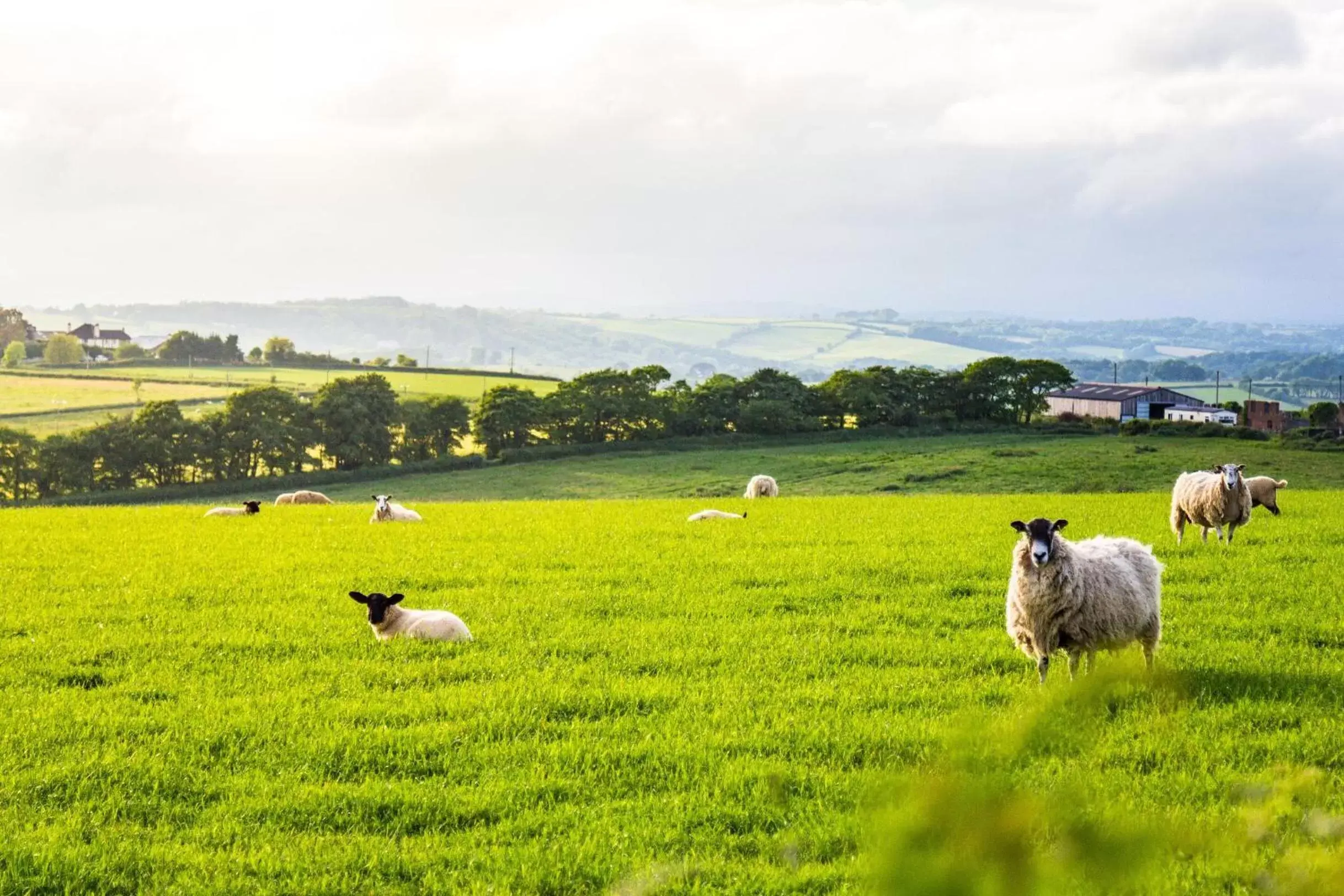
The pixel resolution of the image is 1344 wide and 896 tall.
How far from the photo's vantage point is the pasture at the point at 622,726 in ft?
23.3

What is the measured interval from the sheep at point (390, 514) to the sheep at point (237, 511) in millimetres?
4635

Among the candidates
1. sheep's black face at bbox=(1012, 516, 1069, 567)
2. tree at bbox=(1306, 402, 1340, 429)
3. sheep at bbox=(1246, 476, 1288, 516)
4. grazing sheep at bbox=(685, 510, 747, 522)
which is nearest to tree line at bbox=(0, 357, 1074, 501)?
tree at bbox=(1306, 402, 1340, 429)

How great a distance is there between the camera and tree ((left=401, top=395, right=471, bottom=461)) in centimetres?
11062

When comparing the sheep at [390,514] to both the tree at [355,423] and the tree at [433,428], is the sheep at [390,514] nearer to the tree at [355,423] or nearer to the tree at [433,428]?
the tree at [355,423]

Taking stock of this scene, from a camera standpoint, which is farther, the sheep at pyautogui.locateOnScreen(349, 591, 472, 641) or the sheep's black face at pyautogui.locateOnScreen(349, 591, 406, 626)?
the sheep's black face at pyautogui.locateOnScreen(349, 591, 406, 626)

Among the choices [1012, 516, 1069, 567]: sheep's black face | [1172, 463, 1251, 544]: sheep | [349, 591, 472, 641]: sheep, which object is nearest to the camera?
[1012, 516, 1069, 567]: sheep's black face

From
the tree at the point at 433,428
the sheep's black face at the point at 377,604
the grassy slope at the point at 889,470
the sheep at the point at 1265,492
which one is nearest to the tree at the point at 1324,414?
the grassy slope at the point at 889,470

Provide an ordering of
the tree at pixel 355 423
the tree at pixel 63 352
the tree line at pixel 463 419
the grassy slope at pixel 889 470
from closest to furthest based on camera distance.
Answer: the grassy slope at pixel 889 470, the tree line at pixel 463 419, the tree at pixel 355 423, the tree at pixel 63 352

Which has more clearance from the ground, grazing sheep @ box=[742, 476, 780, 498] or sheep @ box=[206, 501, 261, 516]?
grazing sheep @ box=[742, 476, 780, 498]

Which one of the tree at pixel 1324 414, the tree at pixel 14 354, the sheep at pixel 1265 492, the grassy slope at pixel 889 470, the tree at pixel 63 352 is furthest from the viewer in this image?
the tree at pixel 63 352

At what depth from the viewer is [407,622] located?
1490 cm

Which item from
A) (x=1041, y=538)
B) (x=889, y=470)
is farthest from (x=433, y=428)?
(x=1041, y=538)

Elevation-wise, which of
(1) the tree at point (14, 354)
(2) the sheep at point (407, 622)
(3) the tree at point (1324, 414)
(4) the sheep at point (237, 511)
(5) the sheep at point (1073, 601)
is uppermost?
(1) the tree at point (14, 354)

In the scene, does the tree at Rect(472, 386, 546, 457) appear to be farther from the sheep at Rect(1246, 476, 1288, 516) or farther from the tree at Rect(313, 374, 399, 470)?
the sheep at Rect(1246, 476, 1288, 516)
